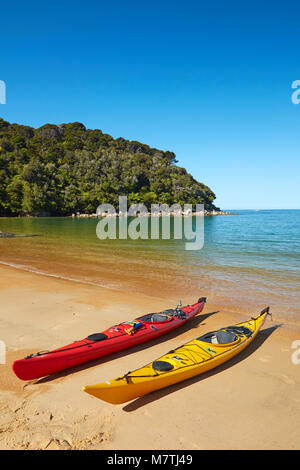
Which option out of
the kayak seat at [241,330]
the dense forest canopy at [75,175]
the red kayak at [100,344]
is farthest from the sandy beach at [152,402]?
the dense forest canopy at [75,175]

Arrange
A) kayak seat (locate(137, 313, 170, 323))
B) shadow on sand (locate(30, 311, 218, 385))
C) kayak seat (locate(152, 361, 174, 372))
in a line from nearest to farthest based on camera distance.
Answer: kayak seat (locate(152, 361, 174, 372)) < shadow on sand (locate(30, 311, 218, 385)) < kayak seat (locate(137, 313, 170, 323))

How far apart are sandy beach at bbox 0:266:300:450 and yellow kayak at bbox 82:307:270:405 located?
288mm

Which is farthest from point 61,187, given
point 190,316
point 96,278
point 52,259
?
point 190,316

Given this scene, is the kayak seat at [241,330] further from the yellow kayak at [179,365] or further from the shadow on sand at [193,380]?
the shadow on sand at [193,380]

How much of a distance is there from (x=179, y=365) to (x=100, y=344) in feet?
6.87

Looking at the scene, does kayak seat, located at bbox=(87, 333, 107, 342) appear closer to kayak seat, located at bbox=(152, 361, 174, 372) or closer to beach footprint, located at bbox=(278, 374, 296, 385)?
kayak seat, located at bbox=(152, 361, 174, 372)

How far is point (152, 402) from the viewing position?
537 centimetres

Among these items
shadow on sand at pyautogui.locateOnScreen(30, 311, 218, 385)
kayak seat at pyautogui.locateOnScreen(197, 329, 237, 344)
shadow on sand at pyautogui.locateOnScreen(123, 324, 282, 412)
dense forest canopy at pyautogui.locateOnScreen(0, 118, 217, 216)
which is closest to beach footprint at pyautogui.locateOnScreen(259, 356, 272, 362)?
shadow on sand at pyautogui.locateOnScreen(123, 324, 282, 412)

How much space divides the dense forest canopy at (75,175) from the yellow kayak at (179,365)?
92112 mm

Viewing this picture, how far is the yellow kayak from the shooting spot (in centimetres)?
494

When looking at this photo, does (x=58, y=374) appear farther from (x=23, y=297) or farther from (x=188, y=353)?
(x=23, y=297)

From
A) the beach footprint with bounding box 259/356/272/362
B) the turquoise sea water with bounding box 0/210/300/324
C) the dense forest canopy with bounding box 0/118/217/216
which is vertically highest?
the dense forest canopy with bounding box 0/118/217/216

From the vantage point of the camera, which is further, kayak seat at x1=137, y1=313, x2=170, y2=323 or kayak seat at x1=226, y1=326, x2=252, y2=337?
kayak seat at x1=137, y1=313, x2=170, y2=323

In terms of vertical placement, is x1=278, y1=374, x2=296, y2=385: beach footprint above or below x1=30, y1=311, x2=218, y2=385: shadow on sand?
below
